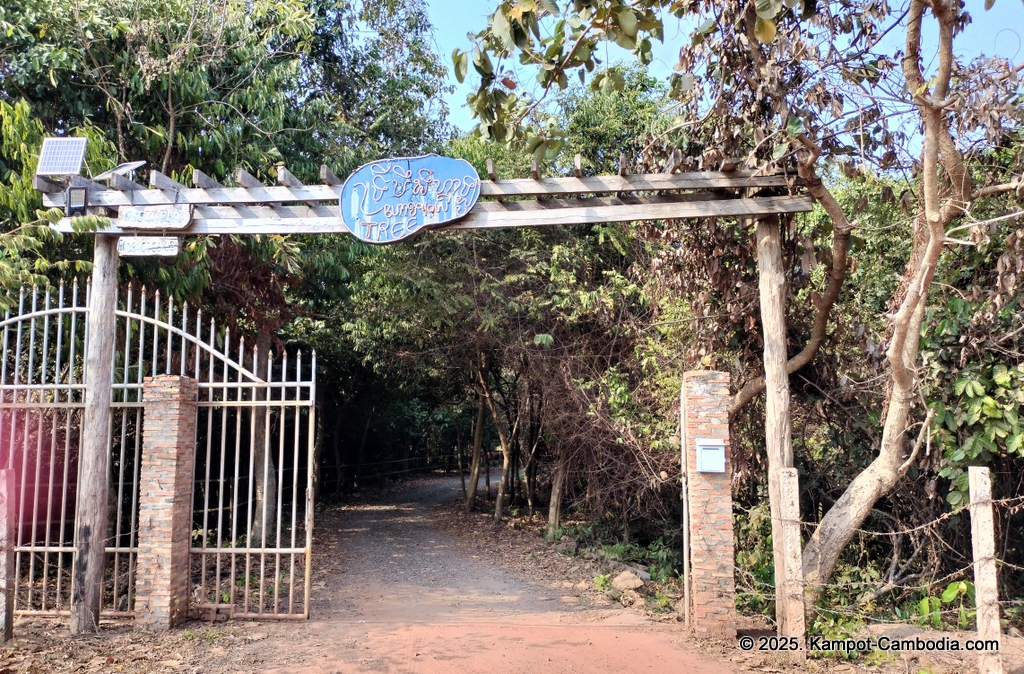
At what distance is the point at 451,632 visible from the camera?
22.2 ft

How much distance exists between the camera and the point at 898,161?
7117mm

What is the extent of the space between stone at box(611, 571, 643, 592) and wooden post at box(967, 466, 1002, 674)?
171 inches

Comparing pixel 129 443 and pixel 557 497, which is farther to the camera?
pixel 557 497

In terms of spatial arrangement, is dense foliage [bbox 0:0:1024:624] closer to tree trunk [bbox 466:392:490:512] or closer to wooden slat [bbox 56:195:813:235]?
wooden slat [bbox 56:195:813:235]

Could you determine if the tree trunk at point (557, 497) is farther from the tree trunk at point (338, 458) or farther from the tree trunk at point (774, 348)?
the tree trunk at point (338, 458)

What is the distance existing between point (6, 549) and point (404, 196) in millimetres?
4362

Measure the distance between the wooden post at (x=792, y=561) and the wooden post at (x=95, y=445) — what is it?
6.08 meters

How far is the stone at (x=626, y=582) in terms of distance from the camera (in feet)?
29.8

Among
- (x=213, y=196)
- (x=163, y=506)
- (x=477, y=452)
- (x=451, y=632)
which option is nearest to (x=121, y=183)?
(x=213, y=196)

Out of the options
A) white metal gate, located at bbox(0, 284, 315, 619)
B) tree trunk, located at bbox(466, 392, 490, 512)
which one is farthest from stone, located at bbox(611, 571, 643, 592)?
tree trunk, located at bbox(466, 392, 490, 512)

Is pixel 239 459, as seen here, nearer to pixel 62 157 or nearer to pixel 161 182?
pixel 161 182

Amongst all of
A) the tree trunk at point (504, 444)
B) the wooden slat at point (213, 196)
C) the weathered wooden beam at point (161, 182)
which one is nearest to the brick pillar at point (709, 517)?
the wooden slat at point (213, 196)

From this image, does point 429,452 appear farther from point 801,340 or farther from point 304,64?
point 801,340

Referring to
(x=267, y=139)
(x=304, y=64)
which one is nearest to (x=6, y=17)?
(x=267, y=139)
